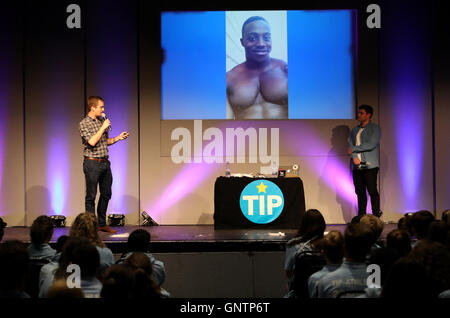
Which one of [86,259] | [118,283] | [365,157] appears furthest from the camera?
[365,157]

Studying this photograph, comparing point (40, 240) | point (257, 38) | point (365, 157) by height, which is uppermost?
point (257, 38)

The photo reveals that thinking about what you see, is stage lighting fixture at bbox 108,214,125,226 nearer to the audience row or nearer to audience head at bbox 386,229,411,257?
the audience row

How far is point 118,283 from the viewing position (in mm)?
2104

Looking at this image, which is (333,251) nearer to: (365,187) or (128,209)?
(365,187)

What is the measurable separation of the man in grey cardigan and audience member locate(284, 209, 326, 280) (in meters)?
3.47

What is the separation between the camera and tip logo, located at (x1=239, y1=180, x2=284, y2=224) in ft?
21.1

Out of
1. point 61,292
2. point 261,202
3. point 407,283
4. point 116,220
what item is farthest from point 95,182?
point 407,283

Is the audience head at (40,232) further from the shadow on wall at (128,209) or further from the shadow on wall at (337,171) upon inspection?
the shadow on wall at (337,171)

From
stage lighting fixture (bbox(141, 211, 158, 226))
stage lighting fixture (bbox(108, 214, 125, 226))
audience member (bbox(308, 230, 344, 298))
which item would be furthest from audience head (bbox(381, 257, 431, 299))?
stage lighting fixture (bbox(108, 214, 125, 226))

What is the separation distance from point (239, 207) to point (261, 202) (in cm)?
27

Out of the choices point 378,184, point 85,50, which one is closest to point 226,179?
point 378,184

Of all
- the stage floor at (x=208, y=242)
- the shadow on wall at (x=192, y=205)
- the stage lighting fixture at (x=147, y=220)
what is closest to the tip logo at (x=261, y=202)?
the stage floor at (x=208, y=242)

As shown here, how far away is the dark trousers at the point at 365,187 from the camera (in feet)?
22.3

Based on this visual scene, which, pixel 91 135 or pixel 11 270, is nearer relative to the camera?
pixel 11 270
